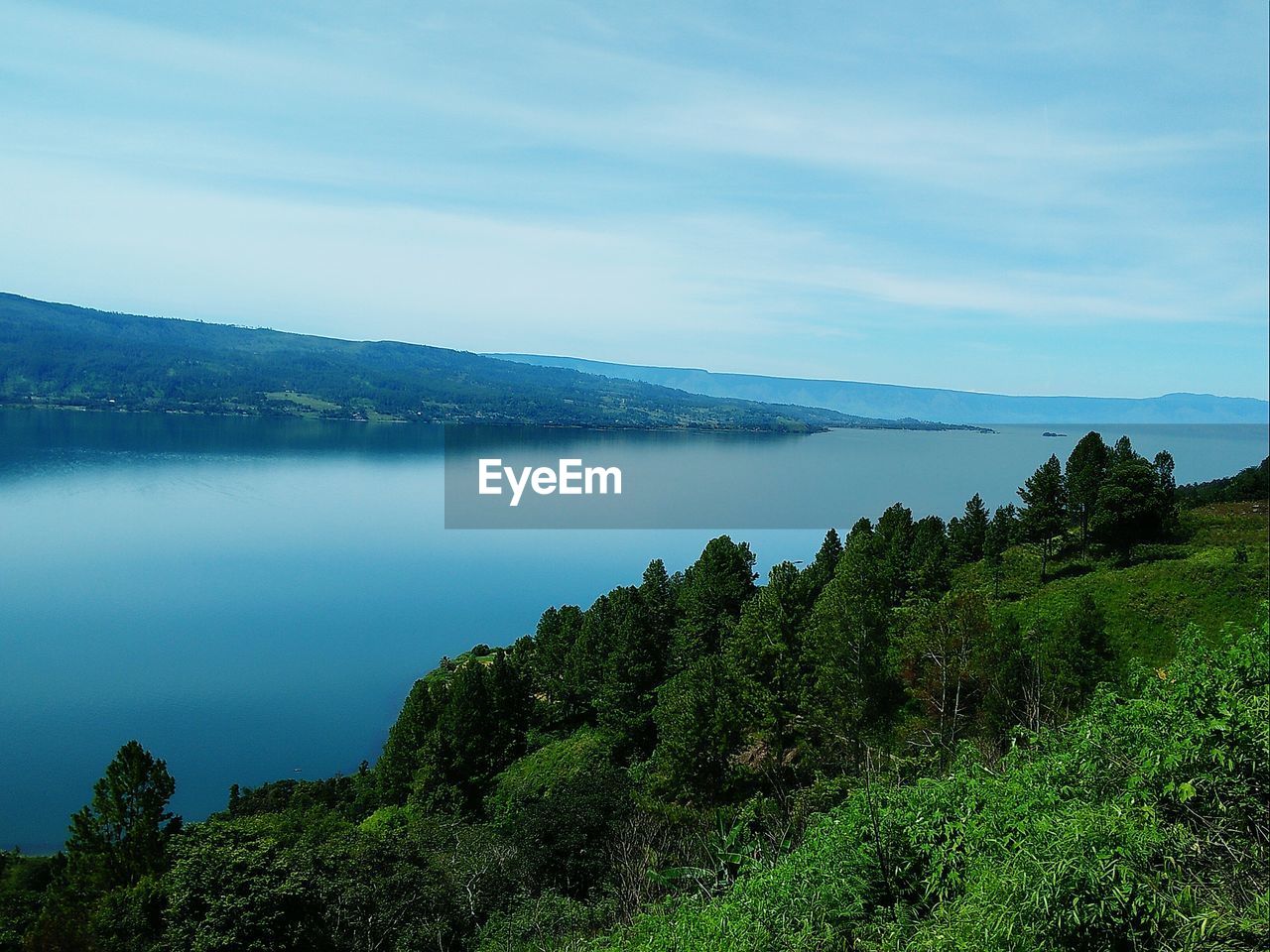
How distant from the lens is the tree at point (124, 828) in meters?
16.1

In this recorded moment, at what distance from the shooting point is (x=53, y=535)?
57281 millimetres

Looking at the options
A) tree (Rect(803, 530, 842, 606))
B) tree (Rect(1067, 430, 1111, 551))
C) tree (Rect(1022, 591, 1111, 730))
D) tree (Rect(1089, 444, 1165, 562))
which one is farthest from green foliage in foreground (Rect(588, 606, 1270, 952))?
tree (Rect(1067, 430, 1111, 551))

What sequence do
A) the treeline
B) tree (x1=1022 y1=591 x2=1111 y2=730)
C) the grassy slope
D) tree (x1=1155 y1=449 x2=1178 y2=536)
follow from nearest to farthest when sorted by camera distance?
the grassy slope
tree (x1=1022 y1=591 x2=1111 y2=730)
tree (x1=1155 y1=449 x2=1178 y2=536)
the treeline

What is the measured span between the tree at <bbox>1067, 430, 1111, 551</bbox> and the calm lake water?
81.2ft

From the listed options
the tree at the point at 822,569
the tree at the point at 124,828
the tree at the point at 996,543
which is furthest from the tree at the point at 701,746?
the tree at the point at 996,543

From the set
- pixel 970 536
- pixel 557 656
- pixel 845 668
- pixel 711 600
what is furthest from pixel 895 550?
pixel 557 656

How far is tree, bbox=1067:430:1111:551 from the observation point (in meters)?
31.1

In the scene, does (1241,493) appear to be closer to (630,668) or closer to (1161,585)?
(1161,585)

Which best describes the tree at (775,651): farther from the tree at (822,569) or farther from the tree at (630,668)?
the tree at (630,668)

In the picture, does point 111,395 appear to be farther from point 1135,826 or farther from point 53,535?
point 1135,826

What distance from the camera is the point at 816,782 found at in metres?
16.8

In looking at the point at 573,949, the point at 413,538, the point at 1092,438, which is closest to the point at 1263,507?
the point at 1092,438

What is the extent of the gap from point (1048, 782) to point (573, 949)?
6.01 m

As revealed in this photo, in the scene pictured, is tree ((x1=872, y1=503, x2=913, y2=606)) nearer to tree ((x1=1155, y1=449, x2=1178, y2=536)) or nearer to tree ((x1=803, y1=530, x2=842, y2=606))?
tree ((x1=803, y1=530, x2=842, y2=606))
